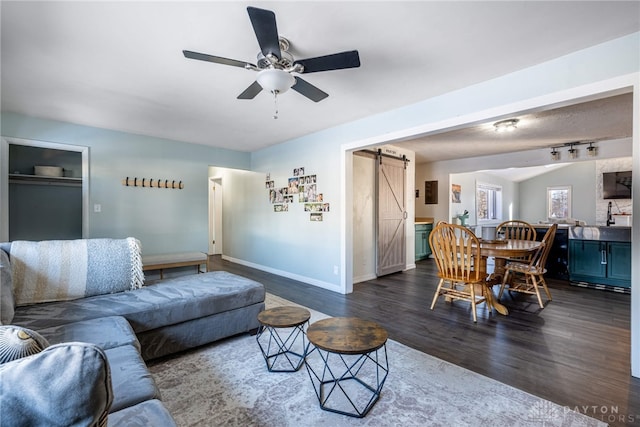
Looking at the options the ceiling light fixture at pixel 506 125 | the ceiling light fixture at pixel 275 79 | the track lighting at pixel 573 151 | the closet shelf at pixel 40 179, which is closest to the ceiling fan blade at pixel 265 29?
the ceiling light fixture at pixel 275 79

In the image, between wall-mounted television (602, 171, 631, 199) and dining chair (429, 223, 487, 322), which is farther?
wall-mounted television (602, 171, 631, 199)

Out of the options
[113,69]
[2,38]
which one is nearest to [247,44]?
[113,69]

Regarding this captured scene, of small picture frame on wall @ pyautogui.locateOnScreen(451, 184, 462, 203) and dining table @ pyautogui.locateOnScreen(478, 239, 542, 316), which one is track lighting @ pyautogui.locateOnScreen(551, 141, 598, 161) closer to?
small picture frame on wall @ pyautogui.locateOnScreen(451, 184, 462, 203)

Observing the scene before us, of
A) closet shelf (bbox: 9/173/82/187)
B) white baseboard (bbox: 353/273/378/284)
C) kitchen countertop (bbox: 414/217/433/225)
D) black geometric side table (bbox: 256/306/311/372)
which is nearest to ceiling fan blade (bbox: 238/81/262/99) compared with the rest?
black geometric side table (bbox: 256/306/311/372)

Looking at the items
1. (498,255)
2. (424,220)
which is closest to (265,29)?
(498,255)

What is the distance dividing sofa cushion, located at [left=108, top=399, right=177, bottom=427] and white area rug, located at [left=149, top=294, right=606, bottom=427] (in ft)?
2.00

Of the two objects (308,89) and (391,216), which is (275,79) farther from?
(391,216)

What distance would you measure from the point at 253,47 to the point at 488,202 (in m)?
9.43

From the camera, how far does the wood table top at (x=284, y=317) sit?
198 centimetres

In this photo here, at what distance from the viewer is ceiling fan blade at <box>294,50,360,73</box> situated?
1830mm

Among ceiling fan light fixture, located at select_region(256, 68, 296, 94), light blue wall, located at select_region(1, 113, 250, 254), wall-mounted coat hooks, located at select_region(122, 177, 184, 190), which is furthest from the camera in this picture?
wall-mounted coat hooks, located at select_region(122, 177, 184, 190)

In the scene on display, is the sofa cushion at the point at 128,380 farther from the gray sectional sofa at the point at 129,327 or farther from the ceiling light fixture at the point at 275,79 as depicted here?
the ceiling light fixture at the point at 275,79

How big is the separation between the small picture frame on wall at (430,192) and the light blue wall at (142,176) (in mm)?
4931

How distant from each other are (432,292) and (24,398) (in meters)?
4.30
